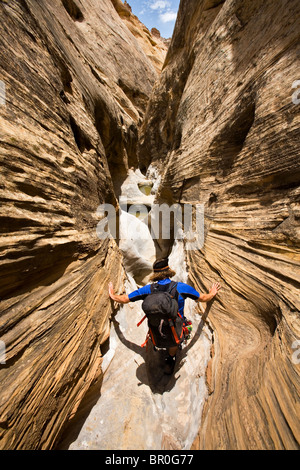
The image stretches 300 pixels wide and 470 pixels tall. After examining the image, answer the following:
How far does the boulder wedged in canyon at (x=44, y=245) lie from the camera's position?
6.37ft

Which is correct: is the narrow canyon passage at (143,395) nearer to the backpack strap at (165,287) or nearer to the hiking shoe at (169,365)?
the hiking shoe at (169,365)

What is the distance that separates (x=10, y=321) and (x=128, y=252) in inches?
211

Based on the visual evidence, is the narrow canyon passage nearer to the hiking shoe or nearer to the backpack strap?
the hiking shoe

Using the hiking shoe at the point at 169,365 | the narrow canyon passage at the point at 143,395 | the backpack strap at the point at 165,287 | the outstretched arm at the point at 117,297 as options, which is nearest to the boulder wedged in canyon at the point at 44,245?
the outstretched arm at the point at 117,297

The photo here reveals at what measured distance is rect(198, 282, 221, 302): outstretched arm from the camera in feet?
10.9

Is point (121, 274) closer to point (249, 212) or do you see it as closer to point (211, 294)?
point (211, 294)

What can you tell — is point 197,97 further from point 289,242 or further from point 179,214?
point 289,242
